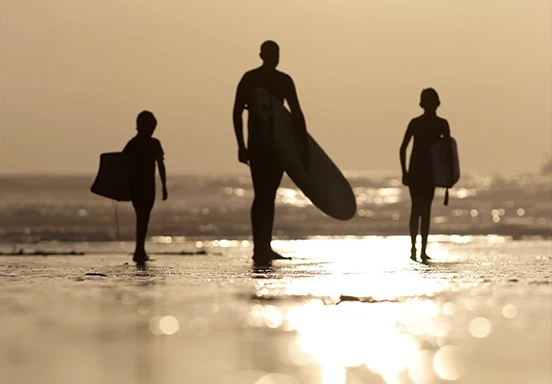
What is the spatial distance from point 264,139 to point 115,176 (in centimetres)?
264

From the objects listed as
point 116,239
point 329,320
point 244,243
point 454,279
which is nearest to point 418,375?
point 329,320

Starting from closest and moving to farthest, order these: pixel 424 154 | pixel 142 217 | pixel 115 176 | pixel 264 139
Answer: pixel 264 139 → pixel 424 154 → pixel 142 217 → pixel 115 176

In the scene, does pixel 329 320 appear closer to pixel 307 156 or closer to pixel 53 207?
pixel 307 156

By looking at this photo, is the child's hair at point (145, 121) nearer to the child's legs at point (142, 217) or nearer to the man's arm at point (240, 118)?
the child's legs at point (142, 217)

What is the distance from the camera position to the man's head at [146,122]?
1484cm

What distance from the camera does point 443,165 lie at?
14.8 meters

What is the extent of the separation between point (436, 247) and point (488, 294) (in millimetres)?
10133

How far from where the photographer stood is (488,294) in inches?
349

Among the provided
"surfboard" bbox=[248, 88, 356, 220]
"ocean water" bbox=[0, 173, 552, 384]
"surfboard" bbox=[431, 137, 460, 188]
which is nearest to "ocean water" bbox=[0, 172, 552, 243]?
"surfboard" bbox=[248, 88, 356, 220]

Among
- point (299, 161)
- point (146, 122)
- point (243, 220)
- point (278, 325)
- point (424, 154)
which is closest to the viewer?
point (278, 325)

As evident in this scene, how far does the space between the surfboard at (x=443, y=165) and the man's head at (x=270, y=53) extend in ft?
7.78

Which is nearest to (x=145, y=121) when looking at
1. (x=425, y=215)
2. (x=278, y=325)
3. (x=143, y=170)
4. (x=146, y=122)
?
(x=146, y=122)

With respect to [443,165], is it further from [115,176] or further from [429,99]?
[115,176]

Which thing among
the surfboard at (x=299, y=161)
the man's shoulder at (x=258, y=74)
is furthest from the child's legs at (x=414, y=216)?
the man's shoulder at (x=258, y=74)
